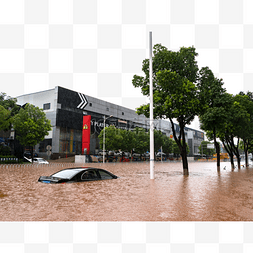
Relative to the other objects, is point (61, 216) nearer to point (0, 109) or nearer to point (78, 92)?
point (0, 109)

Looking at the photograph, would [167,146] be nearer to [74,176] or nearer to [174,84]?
[174,84]

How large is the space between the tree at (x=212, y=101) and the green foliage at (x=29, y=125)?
2678 cm

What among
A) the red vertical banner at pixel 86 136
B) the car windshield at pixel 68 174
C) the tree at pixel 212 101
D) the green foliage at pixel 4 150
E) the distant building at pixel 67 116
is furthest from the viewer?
the distant building at pixel 67 116

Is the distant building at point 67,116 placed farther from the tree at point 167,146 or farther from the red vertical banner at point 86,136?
the tree at point 167,146

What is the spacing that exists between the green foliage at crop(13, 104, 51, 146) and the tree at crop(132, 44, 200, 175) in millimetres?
23159

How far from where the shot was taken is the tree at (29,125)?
37.4 metres

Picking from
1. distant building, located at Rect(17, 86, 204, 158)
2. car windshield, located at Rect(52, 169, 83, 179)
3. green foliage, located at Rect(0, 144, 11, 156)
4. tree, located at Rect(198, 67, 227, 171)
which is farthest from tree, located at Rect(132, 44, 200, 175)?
distant building, located at Rect(17, 86, 204, 158)

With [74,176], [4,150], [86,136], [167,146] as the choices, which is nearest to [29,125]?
[4,150]

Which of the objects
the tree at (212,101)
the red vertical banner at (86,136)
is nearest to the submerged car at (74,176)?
the tree at (212,101)

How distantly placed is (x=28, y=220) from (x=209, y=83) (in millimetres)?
18925

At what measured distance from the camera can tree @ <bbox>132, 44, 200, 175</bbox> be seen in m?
18.5

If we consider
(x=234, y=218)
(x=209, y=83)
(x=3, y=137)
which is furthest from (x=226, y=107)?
(x=3, y=137)

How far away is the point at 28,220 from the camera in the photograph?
548 cm

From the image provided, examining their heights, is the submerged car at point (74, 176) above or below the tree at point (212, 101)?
below
